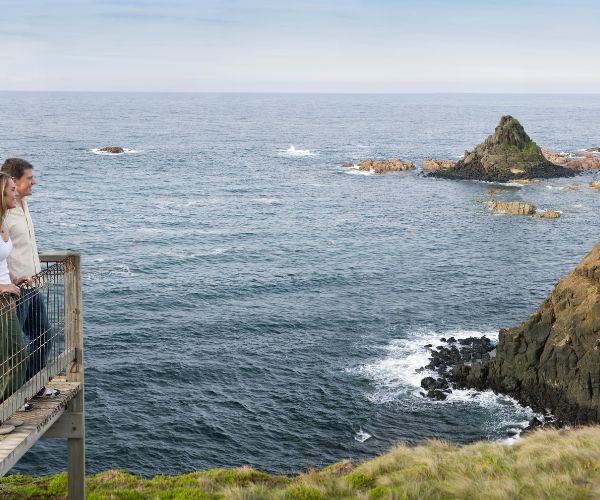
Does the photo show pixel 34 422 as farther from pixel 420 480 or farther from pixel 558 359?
pixel 558 359

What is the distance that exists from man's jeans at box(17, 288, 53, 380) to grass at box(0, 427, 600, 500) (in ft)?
21.2

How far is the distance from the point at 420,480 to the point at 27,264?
11122 mm

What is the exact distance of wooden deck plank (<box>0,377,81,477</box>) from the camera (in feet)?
37.3

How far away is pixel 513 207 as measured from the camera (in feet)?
320

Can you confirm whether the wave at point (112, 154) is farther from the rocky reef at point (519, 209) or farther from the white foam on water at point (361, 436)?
the white foam on water at point (361, 436)

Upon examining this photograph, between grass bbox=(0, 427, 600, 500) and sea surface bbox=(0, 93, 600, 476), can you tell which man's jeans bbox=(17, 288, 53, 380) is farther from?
sea surface bbox=(0, 93, 600, 476)

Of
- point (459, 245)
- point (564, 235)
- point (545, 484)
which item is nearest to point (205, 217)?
point (459, 245)

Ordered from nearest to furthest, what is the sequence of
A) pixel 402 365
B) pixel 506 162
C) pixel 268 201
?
1. pixel 402 365
2. pixel 268 201
3. pixel 506 162

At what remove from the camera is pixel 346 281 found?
65.4 meters

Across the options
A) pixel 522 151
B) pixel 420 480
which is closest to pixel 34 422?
pixel 420 480

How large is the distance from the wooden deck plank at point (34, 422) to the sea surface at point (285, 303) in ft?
75.6

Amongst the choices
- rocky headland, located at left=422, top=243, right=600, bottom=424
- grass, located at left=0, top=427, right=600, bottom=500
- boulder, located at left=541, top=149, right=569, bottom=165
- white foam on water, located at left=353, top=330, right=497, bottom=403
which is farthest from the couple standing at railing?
boulder, located at left=541, top=149, right=569, bottom=165

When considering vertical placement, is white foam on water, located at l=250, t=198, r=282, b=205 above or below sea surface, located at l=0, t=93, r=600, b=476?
above

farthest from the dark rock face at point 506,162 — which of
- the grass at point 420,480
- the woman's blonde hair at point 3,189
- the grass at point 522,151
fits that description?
the woman's blonde hair at point 3,189
